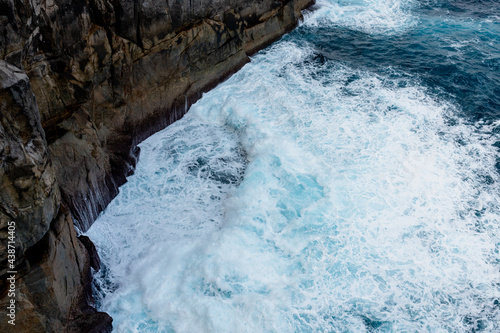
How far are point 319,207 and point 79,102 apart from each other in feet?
24.7

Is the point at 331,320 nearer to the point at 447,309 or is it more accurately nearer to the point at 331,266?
the point at 331,266

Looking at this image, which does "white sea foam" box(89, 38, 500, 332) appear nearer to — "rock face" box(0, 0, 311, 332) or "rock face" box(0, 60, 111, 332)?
"rock face" box(0, 0, 311, 332)

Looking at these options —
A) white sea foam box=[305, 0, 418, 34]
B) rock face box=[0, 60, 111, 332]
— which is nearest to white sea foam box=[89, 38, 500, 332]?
rock face box=[0, 60, 111, 332]

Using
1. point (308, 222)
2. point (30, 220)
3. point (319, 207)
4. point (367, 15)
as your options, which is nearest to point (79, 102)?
point (30, 220)

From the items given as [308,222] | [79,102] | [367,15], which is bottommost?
[308,222]

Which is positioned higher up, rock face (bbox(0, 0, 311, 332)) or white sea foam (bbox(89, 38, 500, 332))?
rock face (bbox(0, 0, 311, 332))

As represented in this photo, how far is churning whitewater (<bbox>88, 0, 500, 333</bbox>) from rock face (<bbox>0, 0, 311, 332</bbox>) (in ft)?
2.69

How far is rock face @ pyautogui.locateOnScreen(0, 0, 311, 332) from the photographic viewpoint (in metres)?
7.59

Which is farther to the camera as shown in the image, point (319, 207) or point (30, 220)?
point (319, 207)

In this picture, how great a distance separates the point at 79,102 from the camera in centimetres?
1152

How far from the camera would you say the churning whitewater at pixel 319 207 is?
9.96 metres

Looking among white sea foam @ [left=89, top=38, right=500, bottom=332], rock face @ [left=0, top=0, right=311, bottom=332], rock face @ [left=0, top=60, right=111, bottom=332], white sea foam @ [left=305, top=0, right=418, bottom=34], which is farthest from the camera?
white sea foam @ [left=305, top=0, right=418, bottom=34]

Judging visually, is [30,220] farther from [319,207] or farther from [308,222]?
[319,207]

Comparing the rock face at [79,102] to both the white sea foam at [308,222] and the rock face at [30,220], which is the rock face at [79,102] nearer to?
the rock face at [30,220]
